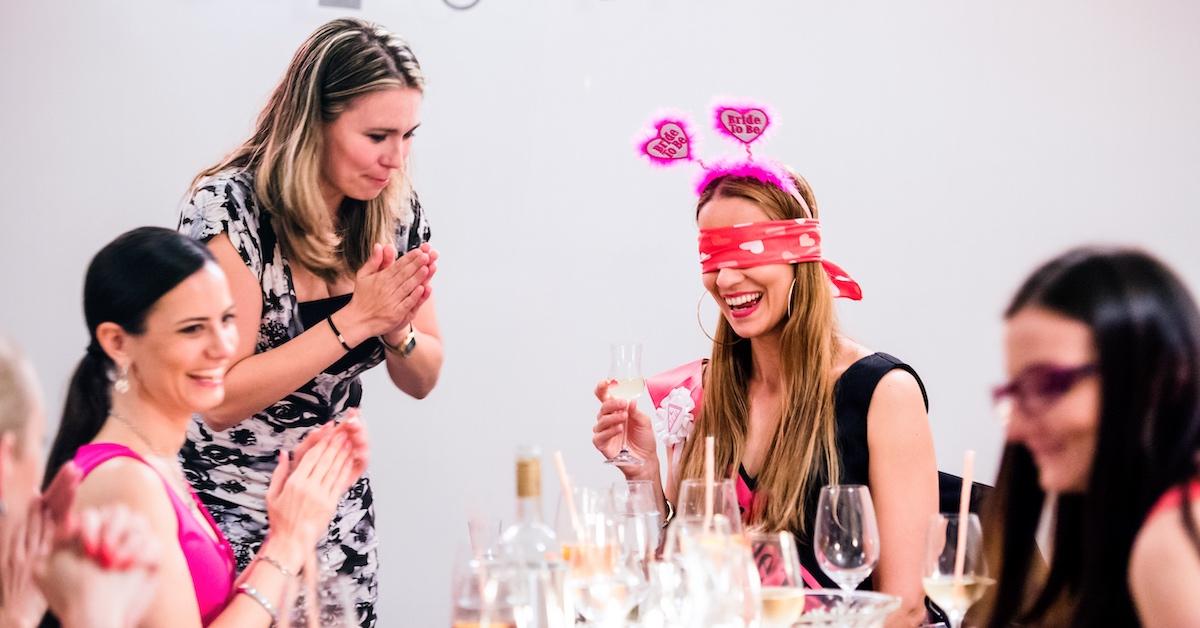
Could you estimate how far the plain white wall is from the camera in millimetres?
3918

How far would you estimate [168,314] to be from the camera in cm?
199

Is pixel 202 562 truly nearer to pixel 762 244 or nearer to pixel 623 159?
pixel 762 244

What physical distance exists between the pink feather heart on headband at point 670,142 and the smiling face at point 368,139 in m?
0.58

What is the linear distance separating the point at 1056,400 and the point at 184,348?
133 cm

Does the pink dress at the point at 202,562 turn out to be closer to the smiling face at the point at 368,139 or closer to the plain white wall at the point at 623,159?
the smiling face at the point at 368,139

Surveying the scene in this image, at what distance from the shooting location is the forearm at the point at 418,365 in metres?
3.02

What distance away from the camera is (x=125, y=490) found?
182cm

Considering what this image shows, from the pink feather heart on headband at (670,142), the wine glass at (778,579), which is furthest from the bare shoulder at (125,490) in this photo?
the pink feather heart on headband at (670,142)

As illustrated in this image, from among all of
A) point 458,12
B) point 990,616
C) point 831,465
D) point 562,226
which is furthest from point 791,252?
point 458,12

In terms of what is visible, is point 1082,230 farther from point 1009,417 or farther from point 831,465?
point 1009,417

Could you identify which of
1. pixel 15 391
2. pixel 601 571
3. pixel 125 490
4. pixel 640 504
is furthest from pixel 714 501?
pixel 15 391

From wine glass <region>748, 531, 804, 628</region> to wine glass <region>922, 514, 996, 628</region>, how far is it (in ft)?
0.77

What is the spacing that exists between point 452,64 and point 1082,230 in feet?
7.30

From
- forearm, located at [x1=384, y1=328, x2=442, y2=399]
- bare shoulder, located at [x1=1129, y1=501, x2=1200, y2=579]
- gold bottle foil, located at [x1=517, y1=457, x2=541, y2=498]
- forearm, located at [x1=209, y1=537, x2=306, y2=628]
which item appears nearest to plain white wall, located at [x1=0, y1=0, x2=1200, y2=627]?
forearm, located at [x1=384, y1=328, x2=442, y2=399]
